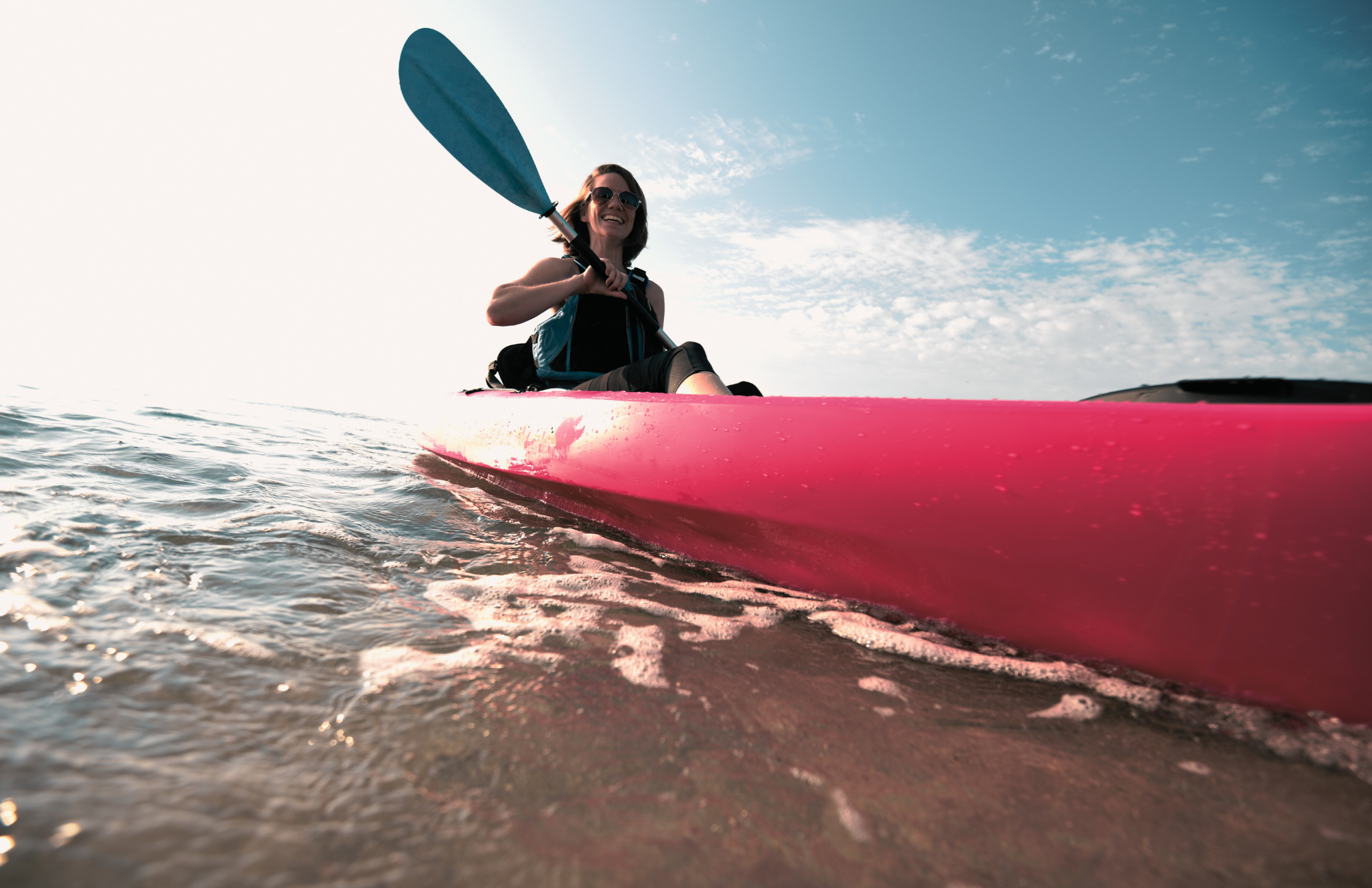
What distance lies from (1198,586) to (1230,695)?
0.23 meters

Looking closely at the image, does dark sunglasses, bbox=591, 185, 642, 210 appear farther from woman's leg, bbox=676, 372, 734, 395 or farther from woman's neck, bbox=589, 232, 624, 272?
woman's leg, bbox=676, 372, 734, 395

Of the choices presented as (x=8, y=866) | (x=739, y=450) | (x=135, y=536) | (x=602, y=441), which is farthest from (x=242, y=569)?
(x=739, y=450)

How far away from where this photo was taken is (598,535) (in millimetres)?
2172

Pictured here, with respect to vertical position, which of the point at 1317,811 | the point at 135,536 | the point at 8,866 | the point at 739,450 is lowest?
the point at 1317,811

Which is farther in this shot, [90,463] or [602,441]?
[90,463]

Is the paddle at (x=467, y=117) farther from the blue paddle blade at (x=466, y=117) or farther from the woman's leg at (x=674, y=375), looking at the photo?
the woman's leg at (x=674, y=375)

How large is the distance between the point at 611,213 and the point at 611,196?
0.08m

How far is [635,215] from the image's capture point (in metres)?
3.35

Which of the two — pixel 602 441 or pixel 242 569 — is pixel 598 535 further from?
pixel 242 569

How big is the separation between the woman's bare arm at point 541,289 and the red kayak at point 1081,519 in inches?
47.4

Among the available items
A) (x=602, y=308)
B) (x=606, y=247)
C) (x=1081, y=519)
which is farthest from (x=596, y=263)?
(x=1081, y=519)

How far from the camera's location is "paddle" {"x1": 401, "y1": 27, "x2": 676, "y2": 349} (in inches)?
130

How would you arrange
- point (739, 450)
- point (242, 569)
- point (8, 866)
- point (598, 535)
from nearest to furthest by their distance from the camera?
1. point (8, 866)
2. point (242, 569)
3. point (739, 450)
4. point (598, 535)

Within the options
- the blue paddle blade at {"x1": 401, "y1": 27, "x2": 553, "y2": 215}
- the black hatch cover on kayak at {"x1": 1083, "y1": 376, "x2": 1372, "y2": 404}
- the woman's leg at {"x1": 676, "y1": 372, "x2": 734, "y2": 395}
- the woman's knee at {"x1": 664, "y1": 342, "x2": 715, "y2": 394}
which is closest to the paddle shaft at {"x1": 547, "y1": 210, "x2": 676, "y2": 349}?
the blue paddle blade at {"x1": 401, "y1": 27, "x2": 553, "y2": 215}
